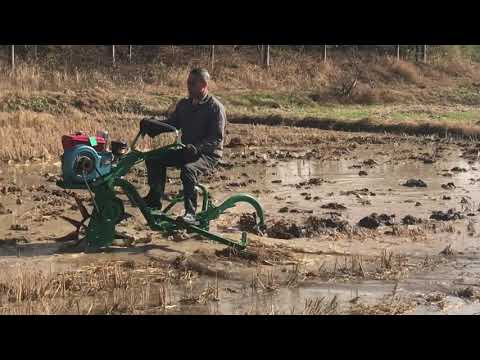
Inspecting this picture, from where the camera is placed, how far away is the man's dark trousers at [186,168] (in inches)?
307

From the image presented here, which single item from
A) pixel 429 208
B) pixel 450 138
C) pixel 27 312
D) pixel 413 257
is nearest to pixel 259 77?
pixel 450 138

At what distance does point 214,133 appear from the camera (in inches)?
310

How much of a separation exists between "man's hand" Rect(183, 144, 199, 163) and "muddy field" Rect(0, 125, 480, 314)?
0.97m

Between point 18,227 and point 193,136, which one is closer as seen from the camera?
point 193,136

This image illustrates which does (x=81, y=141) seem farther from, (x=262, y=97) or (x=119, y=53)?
(x=119, y=53)

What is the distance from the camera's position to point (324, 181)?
42.8 feet

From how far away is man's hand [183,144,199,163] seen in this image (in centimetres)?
757

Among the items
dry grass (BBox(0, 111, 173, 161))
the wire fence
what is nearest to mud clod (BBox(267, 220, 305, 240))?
dry grass (BBox(0, 111, 173, 161))

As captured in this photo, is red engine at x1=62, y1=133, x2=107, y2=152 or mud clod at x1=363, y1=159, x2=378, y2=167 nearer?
red engine at x1=62, y1=133, x2=107, y2=152

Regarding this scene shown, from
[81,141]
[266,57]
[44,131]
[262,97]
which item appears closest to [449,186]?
[81,141]

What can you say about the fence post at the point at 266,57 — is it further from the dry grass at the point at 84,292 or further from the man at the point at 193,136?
the dry grass at the point at 84,292

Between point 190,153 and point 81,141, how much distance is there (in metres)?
1.10

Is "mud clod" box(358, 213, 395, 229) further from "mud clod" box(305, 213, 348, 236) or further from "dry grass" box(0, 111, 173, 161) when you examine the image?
"dry grass" box(0, 111, 173, 161)

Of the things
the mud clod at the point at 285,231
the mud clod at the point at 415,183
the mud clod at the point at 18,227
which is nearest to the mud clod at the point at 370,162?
the mud clod at the point at 415,183
